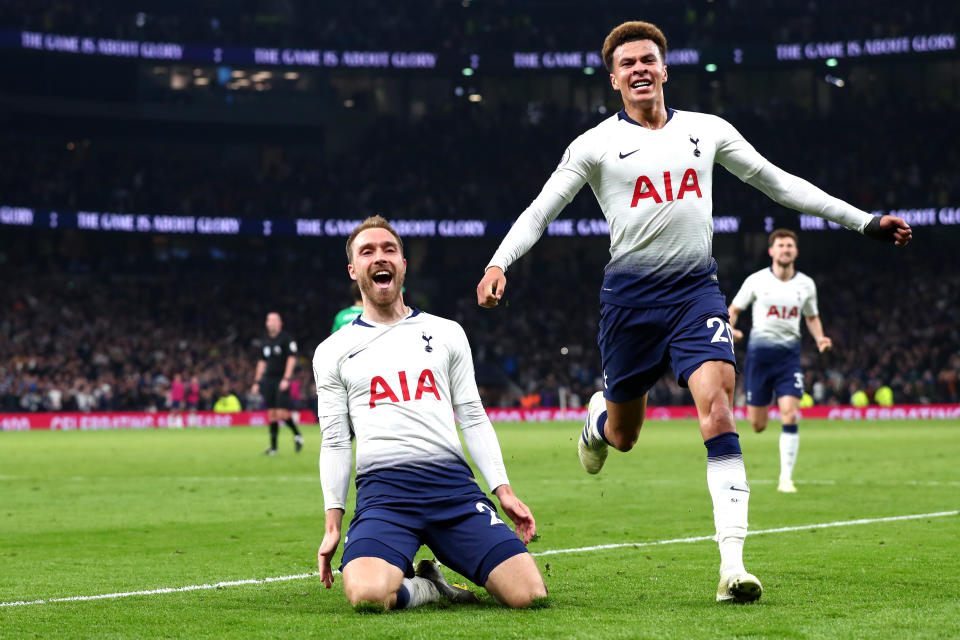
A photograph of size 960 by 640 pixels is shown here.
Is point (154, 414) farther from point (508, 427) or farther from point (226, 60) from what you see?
point (226, 60)

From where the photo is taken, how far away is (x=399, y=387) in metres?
6.31

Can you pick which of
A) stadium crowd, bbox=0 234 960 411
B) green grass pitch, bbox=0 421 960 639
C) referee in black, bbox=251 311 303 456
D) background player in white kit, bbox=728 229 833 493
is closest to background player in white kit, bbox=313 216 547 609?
green grass pitch, bbox=0 421 960 639

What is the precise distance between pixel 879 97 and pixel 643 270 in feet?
158

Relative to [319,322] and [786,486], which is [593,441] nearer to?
[786,486]

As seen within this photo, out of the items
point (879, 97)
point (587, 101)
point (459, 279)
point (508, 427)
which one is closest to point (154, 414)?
point (508, 427)

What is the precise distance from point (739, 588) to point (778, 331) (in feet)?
28.3

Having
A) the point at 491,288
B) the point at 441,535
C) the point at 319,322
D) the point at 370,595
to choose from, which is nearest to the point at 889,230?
the point at 491,288

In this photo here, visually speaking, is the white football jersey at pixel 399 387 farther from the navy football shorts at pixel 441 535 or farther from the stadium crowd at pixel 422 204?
the stadium crowd at pixel 422 204

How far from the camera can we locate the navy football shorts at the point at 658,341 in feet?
21.3

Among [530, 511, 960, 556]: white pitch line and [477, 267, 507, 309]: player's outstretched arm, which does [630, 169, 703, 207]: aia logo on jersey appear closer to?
[477, 267, 507, 309]: player's outstretched arm

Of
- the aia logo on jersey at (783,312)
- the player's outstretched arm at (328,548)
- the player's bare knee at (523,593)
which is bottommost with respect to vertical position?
the player's bare knee at (523,593)

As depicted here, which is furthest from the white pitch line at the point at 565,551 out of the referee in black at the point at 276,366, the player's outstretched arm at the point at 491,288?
the referee in black at the point at 276,366

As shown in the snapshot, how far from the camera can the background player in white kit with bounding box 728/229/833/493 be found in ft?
45.5

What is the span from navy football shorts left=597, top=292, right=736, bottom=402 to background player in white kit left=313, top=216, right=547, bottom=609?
3.19 ft
